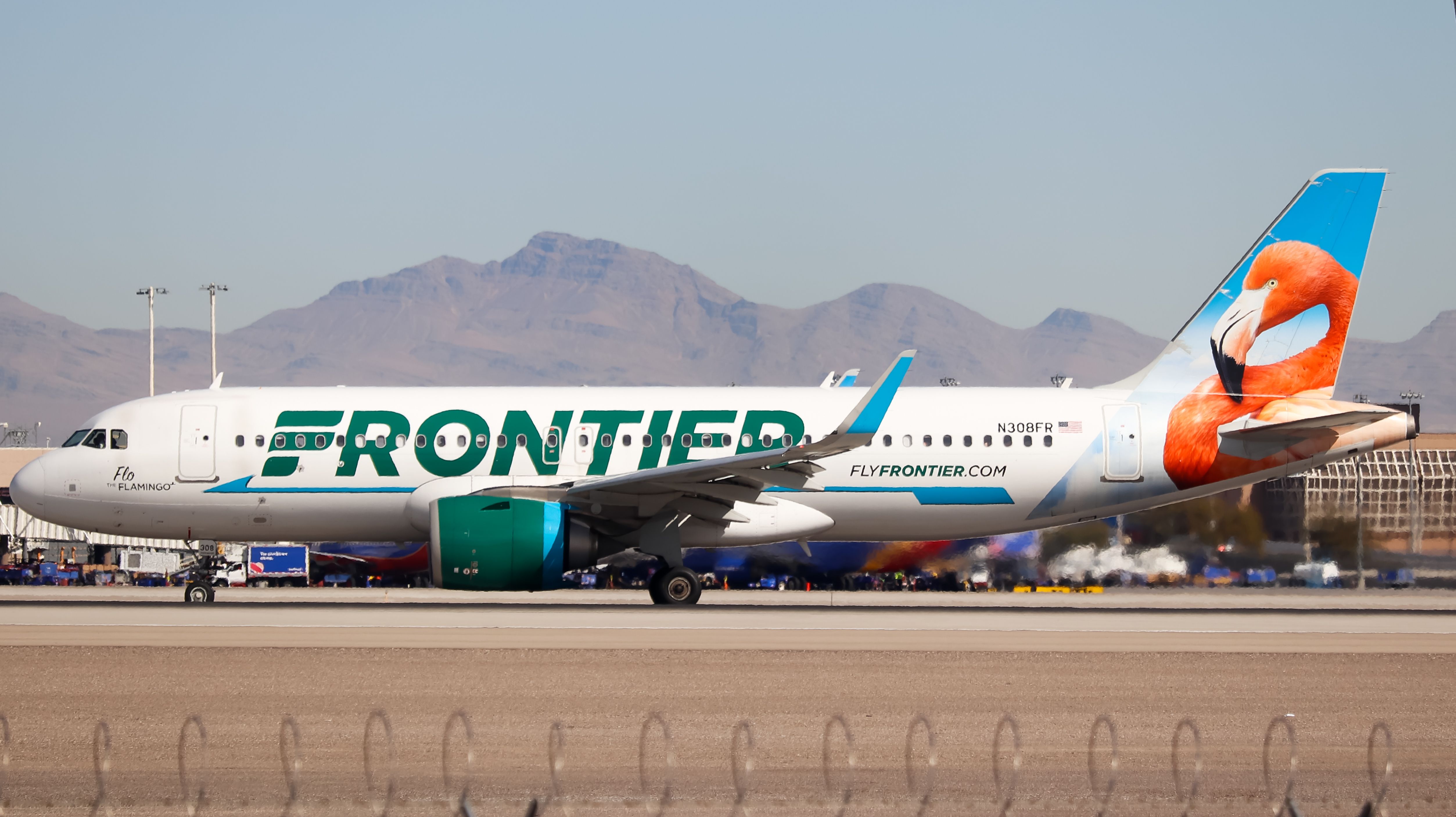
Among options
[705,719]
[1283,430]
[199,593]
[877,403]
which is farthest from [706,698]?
[1283,430]

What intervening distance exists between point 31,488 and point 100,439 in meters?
1.57

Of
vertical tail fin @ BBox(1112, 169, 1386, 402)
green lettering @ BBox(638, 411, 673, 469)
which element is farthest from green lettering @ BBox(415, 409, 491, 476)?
vertical tail fin @ BBox(1112, 169, 1386, 402)

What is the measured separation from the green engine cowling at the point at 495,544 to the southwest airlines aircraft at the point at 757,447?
0.86 m

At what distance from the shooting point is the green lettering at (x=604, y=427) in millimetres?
25828

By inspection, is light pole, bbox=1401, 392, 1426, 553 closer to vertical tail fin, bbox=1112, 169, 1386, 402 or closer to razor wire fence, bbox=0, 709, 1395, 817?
vertical tail fin, bbox=1112, 169, 1386, 402

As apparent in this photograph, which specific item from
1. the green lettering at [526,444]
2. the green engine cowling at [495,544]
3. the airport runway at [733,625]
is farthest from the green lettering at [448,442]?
the airport runway at [733,625]

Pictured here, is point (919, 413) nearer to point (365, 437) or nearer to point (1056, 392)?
point (1056, 392)

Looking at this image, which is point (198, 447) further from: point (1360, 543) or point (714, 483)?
point (1360, 543)

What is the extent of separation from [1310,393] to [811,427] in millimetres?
9448

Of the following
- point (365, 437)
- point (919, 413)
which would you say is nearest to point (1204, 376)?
point (919, 413)

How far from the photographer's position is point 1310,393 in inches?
1051

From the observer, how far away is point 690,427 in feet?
85.6

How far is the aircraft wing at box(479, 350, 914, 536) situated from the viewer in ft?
75.2

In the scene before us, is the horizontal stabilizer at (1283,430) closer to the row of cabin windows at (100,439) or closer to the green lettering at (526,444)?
the green lettering at (526,444)
